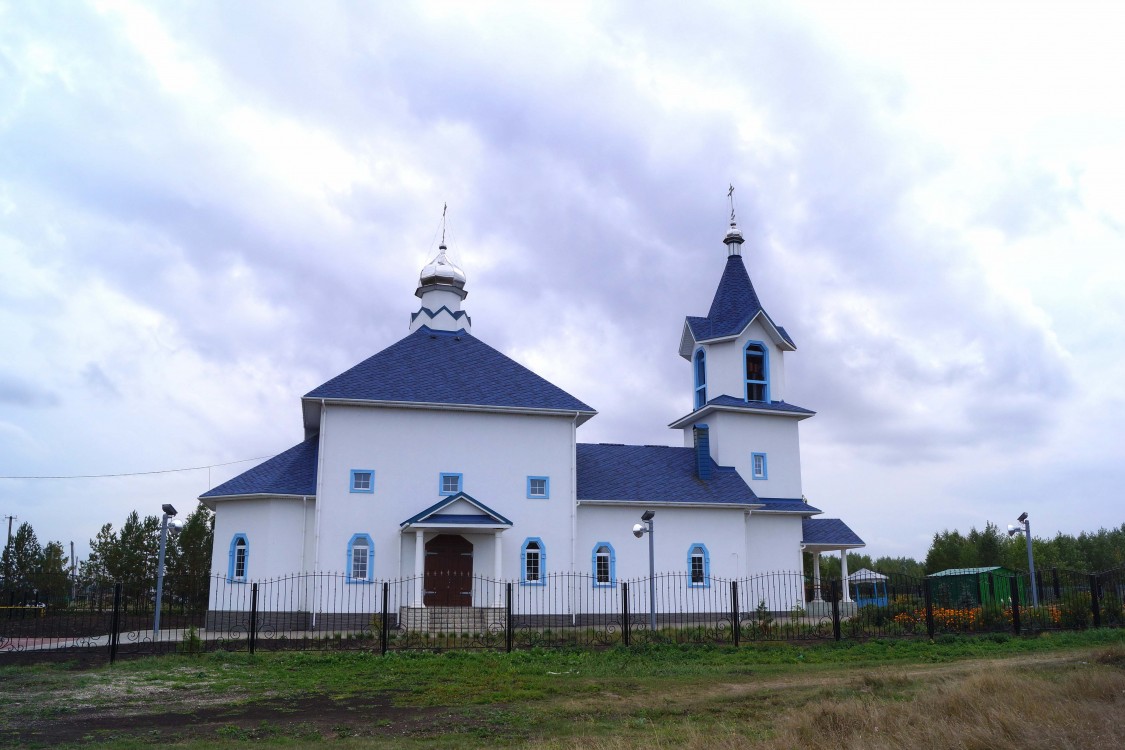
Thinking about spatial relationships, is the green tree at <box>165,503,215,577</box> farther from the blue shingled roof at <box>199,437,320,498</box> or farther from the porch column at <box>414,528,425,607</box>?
the porch column at <box>414,528,425,607</box>

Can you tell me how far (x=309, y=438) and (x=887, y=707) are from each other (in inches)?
961

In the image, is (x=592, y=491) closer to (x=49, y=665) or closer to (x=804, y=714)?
(x=49, y=665)

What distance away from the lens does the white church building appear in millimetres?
26234

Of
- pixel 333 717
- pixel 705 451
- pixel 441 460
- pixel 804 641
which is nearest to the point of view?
pixel 333 717

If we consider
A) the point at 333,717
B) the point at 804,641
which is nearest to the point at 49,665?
the point at 333,717

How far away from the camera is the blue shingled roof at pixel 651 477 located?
29953 millimetres

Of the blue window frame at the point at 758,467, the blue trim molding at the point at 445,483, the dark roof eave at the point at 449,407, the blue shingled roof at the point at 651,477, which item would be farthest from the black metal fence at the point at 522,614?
the dark roof eave at the point at 449,407

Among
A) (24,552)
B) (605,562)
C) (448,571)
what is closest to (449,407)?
(448,571)

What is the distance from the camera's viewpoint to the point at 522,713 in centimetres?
1057

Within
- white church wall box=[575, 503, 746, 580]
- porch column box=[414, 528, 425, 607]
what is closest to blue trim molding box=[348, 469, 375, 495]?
porch column box=[414, 528, 425, 607]

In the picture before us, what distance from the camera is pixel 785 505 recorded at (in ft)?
107

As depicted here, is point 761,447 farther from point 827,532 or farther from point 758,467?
point 827,532

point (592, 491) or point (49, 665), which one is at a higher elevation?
point (592, 491)

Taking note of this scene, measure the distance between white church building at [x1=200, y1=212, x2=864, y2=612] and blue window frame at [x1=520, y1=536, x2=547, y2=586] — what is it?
5 centimetres
